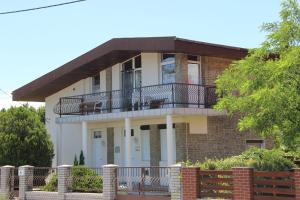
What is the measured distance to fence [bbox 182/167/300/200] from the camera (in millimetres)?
12164

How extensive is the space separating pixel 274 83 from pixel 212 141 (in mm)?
9236

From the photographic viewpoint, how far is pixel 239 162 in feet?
49.5

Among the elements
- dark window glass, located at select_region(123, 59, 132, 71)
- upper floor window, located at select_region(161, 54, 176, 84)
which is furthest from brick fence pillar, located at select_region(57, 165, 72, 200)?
dark window glass, located at select_region(123, 59, 132, 71)

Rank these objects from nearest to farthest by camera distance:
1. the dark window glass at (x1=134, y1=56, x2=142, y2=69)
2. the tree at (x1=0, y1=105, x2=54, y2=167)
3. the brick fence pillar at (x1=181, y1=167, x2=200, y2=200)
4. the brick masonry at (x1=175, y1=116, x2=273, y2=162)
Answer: the brick fence pillar at (x1=181, y1=167, x2=200, y2=200), the brick masonry at (x1=175, y1=116, x2=273, y2=162), the tree at (x1=0, y1=105, x2=54, y2=167), the dark window glass at (x1=134, y1=56, x2=142, y2=69)

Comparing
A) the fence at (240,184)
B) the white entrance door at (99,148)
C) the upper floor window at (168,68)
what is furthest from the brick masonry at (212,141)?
the fence at (240,184)

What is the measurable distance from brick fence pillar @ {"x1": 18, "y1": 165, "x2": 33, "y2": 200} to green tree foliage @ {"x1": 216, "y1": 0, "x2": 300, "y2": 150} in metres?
7.77

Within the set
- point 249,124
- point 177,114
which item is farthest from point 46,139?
point 249,124

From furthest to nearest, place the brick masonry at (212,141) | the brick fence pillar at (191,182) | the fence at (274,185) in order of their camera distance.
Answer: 1. the brick masonry at (212,141)
2. the brick fence pillar at (191,182)
3. the fence at (274,185)

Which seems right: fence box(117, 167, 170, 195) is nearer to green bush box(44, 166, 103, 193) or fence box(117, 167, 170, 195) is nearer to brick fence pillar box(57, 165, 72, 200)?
green bush box(44, 166, 103, 193)

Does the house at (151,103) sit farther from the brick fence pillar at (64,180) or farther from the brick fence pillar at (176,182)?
the brick fence pillar at (176,182)

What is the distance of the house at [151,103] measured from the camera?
20.9 meters

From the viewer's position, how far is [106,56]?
77.3 ft

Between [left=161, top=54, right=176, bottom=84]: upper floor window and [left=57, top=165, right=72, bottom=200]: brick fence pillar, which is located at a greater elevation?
[left=161, top=54, right=176, bottom=84]: upper floor window

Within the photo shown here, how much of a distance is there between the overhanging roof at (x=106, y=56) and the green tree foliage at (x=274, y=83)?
223 inches
